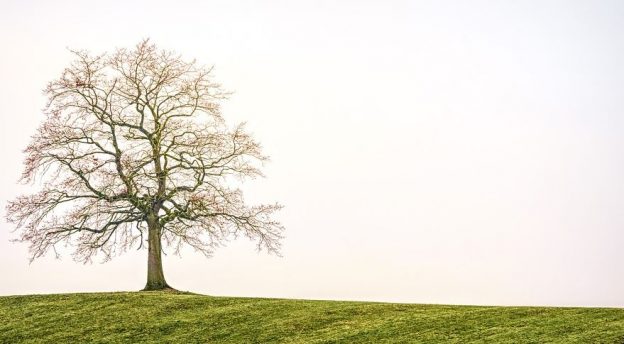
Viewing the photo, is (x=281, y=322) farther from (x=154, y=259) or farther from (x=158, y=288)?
(x=154, y=259)

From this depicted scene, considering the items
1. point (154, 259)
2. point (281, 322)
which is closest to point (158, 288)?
point (154, 259)

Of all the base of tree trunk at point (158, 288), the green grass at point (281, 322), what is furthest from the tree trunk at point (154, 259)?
the green grass at point (281, 322)

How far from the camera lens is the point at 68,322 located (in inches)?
1034

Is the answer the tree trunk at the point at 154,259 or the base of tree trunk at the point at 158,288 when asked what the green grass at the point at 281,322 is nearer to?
Result: the base of tree trunk at the point at 158,288

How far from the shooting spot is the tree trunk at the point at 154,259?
3238cm

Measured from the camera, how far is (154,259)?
32.5 meters

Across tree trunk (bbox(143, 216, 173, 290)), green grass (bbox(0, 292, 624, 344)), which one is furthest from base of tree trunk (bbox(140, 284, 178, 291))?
green grass (bbox(0, 292, 624, 344))

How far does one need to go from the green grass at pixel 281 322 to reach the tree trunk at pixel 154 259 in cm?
253

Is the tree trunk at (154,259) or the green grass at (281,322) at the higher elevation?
the tree trunk at (154,259)

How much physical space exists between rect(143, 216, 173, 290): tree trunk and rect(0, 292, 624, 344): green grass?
2532 mm

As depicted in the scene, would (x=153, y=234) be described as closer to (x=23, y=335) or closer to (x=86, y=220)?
(x=86, y=220)

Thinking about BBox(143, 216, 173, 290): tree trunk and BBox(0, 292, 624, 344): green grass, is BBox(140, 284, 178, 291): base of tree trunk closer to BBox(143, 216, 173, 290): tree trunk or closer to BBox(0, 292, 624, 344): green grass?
BBox(143, 216, 173, 290): tree trunk

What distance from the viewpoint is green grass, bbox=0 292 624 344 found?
803 inches

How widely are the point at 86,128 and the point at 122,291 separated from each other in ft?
21.7
